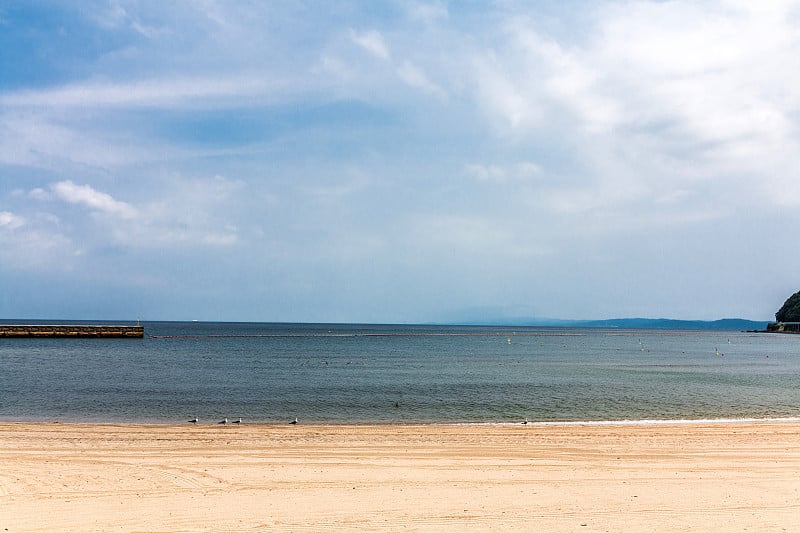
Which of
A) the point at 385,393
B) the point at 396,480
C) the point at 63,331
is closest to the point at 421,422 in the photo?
the point at 385,393

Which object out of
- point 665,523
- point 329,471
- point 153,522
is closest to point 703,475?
point 665,523

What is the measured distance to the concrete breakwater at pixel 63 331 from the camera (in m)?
113

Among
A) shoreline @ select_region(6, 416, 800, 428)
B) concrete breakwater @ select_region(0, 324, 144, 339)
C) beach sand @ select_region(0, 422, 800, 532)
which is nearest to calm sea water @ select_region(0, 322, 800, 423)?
shoreline @ select_region(6, 416, 800, 428)

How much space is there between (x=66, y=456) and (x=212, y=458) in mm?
4002

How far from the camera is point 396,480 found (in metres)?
14.0

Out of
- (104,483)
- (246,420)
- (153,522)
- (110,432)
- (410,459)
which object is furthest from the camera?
(246,420)

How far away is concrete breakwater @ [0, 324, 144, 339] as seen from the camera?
371ft

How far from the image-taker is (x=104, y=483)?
13672 millimetres

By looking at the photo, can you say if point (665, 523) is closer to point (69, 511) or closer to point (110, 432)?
point (69, 511)

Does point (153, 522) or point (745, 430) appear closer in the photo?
point (153, 522)

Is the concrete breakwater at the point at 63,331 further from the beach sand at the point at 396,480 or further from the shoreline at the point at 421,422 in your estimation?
the beach sand at the point at 396,480

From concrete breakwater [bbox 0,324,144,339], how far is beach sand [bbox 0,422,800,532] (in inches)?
4150

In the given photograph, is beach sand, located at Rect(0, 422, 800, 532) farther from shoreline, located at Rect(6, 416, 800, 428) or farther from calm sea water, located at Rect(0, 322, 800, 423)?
calm sea water, located at Rect(0, 322, 800, 423)

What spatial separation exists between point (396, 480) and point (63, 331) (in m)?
121
